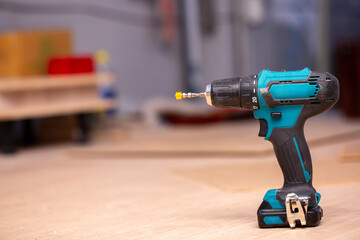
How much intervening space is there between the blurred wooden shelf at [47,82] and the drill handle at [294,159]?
2596 millimetres

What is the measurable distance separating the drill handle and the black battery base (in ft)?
0.13

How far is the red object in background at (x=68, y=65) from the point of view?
422 cm

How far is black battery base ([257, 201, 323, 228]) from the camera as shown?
5.69 feet

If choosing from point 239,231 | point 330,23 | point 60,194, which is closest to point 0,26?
point 60,194

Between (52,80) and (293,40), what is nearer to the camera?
(52,80)

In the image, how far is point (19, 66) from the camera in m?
4.07

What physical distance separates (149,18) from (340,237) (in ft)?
15.9

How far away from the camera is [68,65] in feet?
13.8

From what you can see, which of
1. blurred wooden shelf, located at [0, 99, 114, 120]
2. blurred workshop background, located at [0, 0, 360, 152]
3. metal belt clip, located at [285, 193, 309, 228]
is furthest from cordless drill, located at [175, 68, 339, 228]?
blurred workshop background, located at [0, 0, 360, 152]

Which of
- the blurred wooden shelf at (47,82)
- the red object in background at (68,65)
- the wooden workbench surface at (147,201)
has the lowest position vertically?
the wooden workbench surface at (147,201)

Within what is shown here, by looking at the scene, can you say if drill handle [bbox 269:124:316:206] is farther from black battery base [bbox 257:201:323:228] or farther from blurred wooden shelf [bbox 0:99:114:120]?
blurred wooden shelf [bbox 0:99:114:120]

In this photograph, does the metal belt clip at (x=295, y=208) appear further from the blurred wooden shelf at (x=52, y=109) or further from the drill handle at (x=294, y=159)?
the blurred wooden shelf at (x=52, y=109)

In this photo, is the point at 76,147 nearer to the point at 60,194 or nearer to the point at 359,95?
the point at 60,194

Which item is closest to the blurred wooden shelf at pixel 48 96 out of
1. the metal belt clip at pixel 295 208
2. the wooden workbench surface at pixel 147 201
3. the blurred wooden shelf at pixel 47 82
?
the blurred wooden shelf at pixel 47 82
